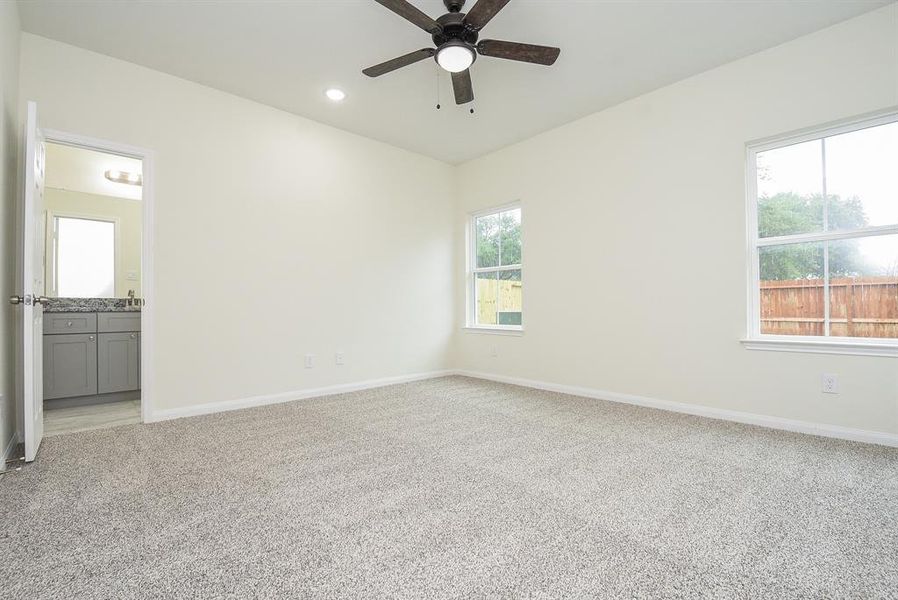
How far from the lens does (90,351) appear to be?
3.79 meters

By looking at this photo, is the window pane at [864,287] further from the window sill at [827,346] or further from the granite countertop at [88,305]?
the granite countertop at [88,305]

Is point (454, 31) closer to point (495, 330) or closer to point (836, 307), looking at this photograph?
point (836, 307)

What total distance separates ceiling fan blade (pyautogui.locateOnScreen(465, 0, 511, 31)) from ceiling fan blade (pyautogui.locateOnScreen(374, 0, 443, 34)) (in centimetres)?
17

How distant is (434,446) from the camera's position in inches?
98.0

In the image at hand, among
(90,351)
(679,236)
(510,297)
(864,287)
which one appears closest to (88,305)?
(90,351)

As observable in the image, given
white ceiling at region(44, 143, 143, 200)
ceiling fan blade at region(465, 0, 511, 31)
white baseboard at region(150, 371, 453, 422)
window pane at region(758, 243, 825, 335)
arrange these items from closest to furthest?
ceiling fan blade at region(465, 0, 511, 31) → window pane at region(758, 243, 825, 335) → white baseboard at region(150, 371, 453, 422) → white ceiling at region(44, 143, 143, 200)

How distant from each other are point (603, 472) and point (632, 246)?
7.16 feet

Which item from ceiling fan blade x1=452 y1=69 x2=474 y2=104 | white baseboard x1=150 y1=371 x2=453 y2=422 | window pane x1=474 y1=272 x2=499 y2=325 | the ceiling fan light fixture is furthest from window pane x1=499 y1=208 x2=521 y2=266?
the ceiling fan light fixture

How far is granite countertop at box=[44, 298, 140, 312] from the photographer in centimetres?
370

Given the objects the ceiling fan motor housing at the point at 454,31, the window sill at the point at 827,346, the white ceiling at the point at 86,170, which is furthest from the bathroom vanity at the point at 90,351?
the window sill at the point at 827,346

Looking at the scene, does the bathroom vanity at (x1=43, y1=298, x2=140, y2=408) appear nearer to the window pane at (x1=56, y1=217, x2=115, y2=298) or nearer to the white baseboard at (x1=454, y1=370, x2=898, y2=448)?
the window pane at (x1=56, y1=217, x2=115, y2=298)

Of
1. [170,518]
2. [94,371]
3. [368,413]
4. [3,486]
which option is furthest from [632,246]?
[94,371]

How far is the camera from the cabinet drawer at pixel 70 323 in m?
3.64

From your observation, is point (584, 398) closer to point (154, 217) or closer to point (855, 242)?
point (855, 242)
